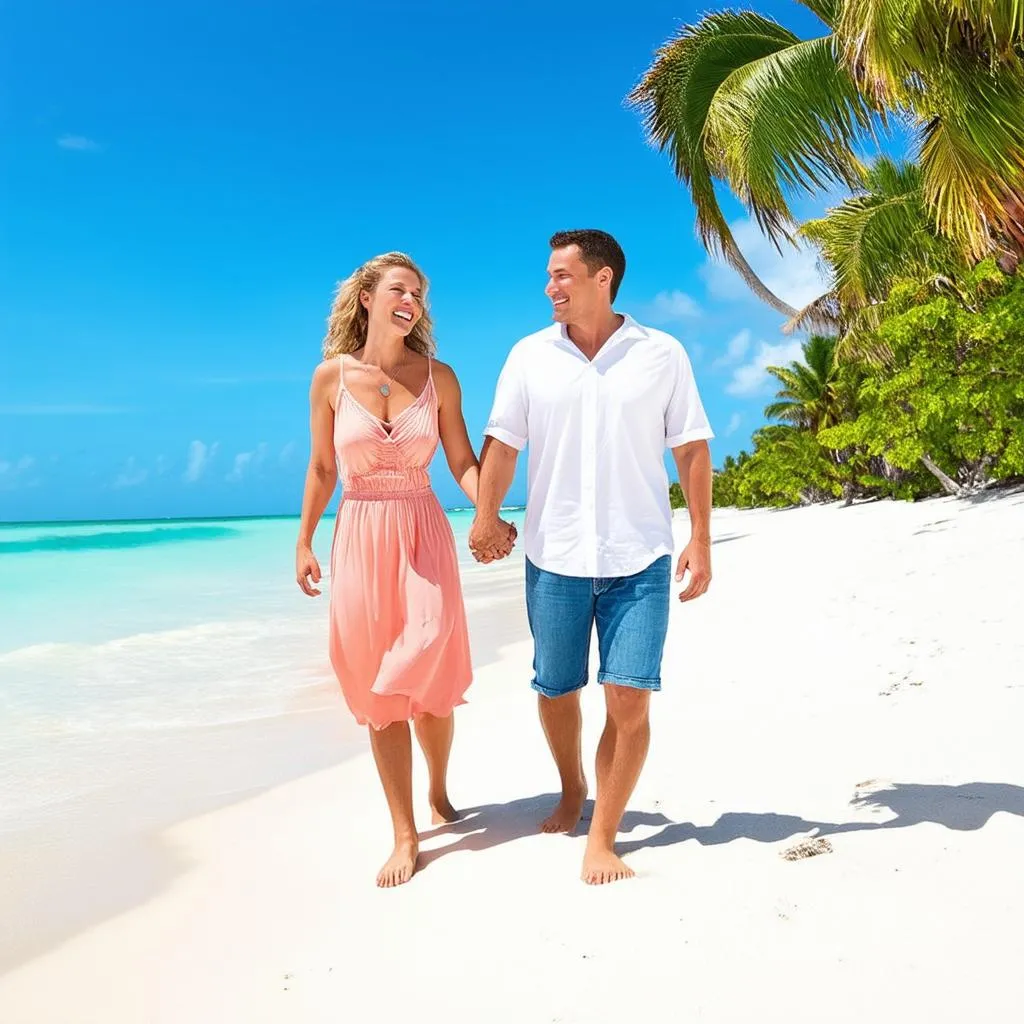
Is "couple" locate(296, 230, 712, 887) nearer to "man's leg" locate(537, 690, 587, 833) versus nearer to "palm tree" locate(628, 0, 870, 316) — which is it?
"man's leg" locate(537, 690, 587, 833)

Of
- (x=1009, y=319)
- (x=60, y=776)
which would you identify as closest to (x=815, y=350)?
(x=1009, y=319)

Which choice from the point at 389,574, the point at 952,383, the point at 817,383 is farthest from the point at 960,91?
the point at 817,383

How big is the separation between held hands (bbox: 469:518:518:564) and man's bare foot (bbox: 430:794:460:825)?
1.11 m

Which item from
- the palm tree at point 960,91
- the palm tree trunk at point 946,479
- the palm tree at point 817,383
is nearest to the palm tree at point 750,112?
the palm tree at point 960,91

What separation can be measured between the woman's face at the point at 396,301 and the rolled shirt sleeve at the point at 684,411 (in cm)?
101

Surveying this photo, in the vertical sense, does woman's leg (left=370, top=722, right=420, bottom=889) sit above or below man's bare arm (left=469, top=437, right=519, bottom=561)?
below

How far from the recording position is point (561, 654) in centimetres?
331

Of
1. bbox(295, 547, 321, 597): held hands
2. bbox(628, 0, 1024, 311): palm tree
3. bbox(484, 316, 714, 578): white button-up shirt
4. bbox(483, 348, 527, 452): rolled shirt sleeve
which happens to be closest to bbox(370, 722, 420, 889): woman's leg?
bbox(295, 547, 321, 597): held hands

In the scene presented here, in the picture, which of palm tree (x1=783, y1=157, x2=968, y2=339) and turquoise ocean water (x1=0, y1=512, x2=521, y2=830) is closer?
turquoise ocean water (x1=0, y1=512, x2=521, y2=830)

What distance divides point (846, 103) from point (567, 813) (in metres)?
7.40

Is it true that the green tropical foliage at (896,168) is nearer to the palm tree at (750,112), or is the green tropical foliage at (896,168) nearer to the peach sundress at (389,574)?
the palm tree at (750,112)

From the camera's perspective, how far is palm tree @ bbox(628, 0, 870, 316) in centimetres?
816

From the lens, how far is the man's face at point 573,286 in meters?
3.22

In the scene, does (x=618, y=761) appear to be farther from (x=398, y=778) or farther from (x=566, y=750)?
(x=398, y=778)
